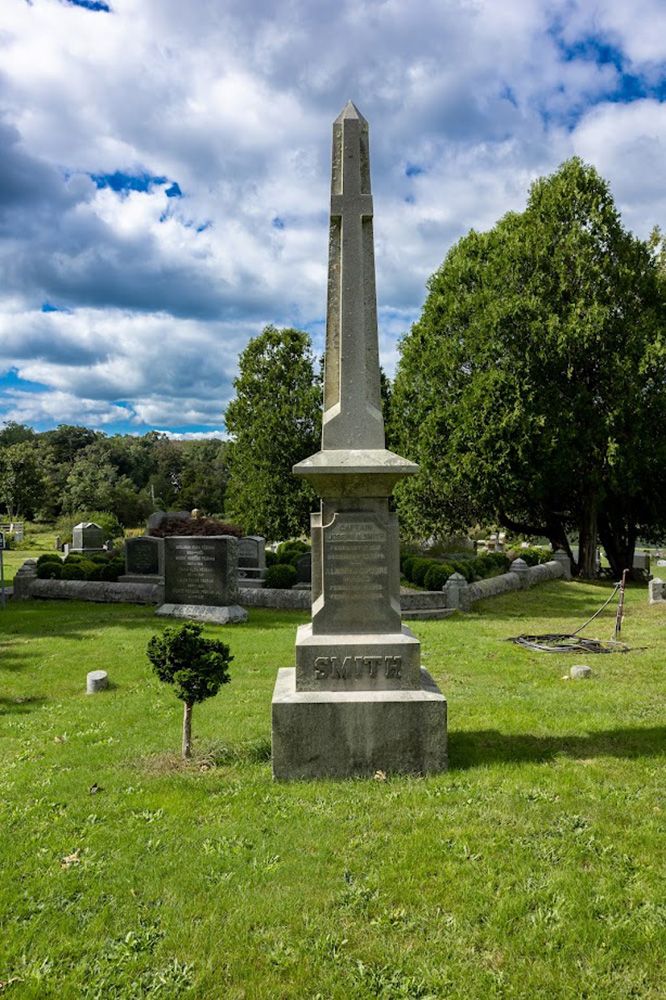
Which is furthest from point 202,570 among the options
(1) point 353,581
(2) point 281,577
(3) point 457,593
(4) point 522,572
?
(4) point 522,572

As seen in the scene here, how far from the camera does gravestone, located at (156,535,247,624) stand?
15.3 meters

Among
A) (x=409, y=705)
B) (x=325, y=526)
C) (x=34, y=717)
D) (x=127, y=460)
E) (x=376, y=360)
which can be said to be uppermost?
(x=127, y=460)

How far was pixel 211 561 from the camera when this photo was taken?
15.4 m

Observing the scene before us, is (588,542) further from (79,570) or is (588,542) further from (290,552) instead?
(79,570)

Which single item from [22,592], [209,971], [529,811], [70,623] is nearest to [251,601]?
[70,623]

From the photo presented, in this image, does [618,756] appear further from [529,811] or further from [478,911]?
[478,911]

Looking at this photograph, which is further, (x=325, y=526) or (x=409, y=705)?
(x=325, y=526)

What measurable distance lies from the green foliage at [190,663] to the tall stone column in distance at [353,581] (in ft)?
2.11

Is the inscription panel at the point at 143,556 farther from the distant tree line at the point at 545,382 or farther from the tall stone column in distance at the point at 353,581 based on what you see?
the tall stone column in distance at the point at 353,581

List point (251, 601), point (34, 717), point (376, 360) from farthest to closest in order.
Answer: point (251, 601), point (34, 717), point (376, 360)

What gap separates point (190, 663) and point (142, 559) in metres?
15.6

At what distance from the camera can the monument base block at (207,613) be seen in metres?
15.0

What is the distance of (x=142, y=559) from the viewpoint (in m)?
21.0

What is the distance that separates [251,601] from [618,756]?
12.8 m
